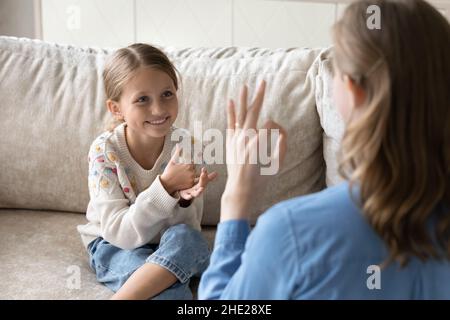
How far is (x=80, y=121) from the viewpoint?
203 centimetres

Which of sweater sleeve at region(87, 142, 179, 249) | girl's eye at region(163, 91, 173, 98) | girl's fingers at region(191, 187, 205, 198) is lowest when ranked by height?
sweater sleeve at region(87, 142, 179, 249)

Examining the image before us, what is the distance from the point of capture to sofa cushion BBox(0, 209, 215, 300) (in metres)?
1.63

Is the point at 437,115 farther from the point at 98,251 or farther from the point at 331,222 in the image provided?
the point at 98,251

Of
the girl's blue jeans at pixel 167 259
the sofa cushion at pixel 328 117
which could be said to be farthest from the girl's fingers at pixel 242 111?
the sofa cushion at pixel 328 117

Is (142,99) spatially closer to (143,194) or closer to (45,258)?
(143,194)

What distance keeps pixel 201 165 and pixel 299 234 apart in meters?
1.03

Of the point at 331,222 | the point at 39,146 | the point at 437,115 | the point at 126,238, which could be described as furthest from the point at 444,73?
the point at 39,146

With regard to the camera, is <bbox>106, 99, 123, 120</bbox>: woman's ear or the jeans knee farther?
<bbox>106, 99, 123, 120</bbox>: woman's ear

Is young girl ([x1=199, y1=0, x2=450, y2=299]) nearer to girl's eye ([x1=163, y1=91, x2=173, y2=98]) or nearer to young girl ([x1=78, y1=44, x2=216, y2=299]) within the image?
young girl ([x1=78, y1=44, x2=216, y2=299])

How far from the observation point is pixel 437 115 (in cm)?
94

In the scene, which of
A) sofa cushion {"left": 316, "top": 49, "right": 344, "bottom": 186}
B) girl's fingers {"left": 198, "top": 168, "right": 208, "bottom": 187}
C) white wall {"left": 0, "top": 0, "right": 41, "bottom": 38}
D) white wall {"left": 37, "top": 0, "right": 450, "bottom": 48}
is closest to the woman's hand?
girl's fingers {"left": 198, "top": 168, "right": 208, "bottom": 187}

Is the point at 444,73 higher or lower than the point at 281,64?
higher
